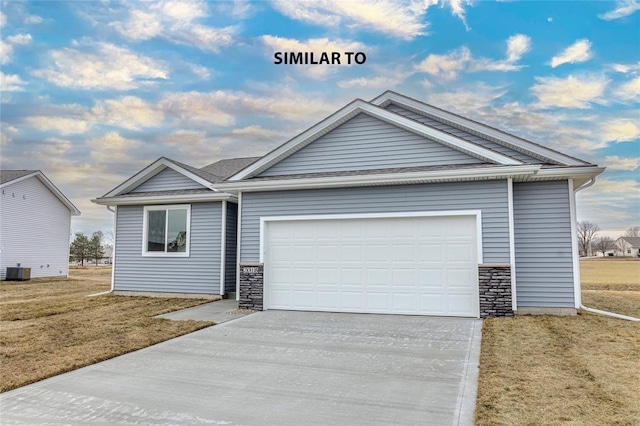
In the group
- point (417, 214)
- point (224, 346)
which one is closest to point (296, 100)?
point (417, 214)

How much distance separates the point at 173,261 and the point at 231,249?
6.50ft

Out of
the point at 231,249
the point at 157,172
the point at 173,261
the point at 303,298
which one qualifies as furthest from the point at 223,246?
the point at 157,172

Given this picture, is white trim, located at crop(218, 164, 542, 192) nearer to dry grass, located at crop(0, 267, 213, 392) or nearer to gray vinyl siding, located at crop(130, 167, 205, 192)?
gray vinyl siding, located at crop(130, 167, 205, 192)

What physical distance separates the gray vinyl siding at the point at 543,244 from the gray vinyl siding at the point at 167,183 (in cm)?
957

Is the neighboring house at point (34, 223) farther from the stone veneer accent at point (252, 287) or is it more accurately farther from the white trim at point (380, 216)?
the white trim at point (380, 216)

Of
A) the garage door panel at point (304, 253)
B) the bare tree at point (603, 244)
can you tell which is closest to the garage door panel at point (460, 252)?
the garage door panel at point (304, 253)

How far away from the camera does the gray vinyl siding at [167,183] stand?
13531mm

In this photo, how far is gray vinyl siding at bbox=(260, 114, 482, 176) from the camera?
977 cm

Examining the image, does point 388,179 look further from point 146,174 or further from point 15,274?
point 15,274

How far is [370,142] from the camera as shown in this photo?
1033 centimetres

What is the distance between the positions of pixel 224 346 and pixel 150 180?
29.5ft

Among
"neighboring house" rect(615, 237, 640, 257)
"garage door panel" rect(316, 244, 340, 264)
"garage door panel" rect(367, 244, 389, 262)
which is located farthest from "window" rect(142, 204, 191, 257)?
"neighboring house" rect(615, 237, 640, 257)

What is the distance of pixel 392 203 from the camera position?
380 inches

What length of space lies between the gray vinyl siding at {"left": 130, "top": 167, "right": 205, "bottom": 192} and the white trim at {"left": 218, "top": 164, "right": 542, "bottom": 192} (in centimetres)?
316
